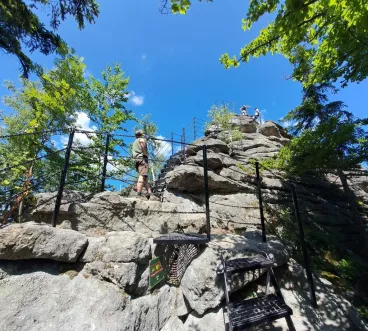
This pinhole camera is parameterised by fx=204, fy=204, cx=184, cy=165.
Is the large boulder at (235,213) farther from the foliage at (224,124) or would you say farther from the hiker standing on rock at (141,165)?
the foliage at (224,124)

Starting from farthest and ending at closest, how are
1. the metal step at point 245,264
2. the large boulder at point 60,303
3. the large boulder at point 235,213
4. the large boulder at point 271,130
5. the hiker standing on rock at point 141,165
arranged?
the large boulder at point 271,130 < the large boulder at point 235,213 < the hiker standing on rock at point 141,165 < the metal step at point 245,264 < the large boulder at point 60,303

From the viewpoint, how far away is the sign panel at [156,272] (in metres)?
3.07

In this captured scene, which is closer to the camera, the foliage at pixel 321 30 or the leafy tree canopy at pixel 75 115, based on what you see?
the foliage at pixel 321 30

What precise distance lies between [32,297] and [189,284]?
2.06m

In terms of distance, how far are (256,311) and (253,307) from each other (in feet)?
0.42

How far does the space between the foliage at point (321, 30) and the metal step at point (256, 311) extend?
3.73 meters

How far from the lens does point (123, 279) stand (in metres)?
2.74

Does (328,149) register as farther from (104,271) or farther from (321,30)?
(104,271)

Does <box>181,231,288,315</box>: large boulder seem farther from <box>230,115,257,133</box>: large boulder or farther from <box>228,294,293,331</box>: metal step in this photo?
<box>230,115,257,133</box>: large boulder

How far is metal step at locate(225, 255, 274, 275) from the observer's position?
119 inches

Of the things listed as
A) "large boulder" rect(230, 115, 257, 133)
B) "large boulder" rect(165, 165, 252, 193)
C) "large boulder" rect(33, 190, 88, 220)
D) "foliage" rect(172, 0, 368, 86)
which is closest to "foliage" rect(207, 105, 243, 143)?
"large boulder" rect(230, 115, 257, 133)

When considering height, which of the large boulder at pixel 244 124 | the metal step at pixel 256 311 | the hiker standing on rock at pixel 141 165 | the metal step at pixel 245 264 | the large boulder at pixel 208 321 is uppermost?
the large boulder at pixel 244 124

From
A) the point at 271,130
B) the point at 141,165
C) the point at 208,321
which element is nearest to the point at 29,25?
the point at 141,165

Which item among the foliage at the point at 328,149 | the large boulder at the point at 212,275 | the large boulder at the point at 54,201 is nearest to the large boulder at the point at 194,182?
the foliage at the point at 328,149
